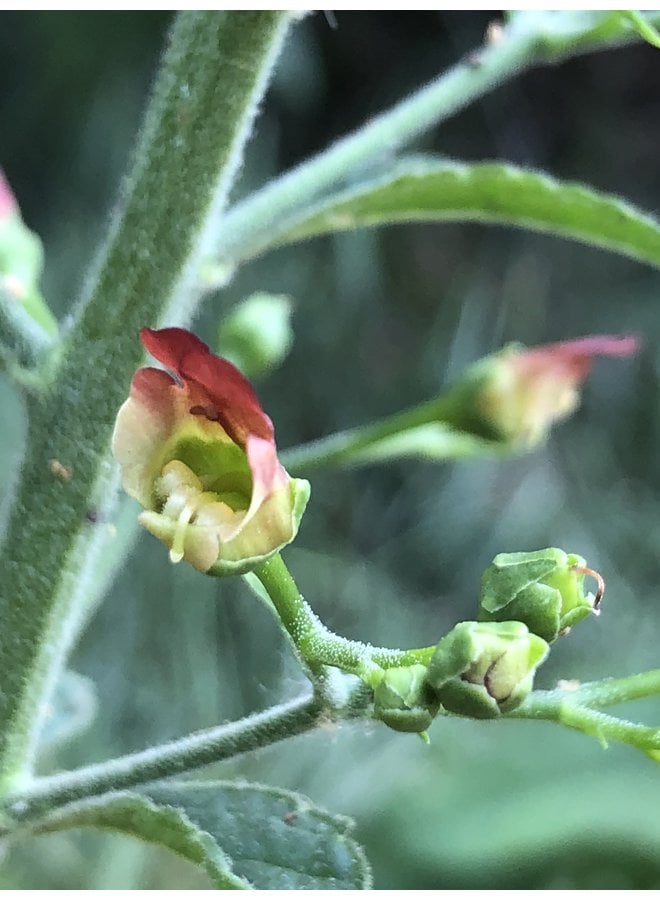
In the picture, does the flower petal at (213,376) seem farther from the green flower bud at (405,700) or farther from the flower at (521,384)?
the flower at (521,384)

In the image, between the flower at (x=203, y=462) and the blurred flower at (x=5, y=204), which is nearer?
the flower at (x=203, y=462)

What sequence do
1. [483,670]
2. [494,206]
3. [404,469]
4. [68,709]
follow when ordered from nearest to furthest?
[483,670], [494,206], [68,709], [404,469]

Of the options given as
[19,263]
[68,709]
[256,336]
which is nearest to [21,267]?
[19,263]

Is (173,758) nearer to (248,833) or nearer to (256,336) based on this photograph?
(248,833)

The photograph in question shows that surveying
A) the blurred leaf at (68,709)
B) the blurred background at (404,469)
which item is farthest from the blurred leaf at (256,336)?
the blurred background at (404,469)

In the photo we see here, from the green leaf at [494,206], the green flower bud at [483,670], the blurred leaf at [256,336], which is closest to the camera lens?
the green flower bud at [483,670]

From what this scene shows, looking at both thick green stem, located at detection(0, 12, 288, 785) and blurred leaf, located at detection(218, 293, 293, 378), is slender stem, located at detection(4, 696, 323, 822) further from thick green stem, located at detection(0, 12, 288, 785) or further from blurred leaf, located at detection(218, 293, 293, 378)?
blurred leaf, located at detection(218, 293, 293, 378)
